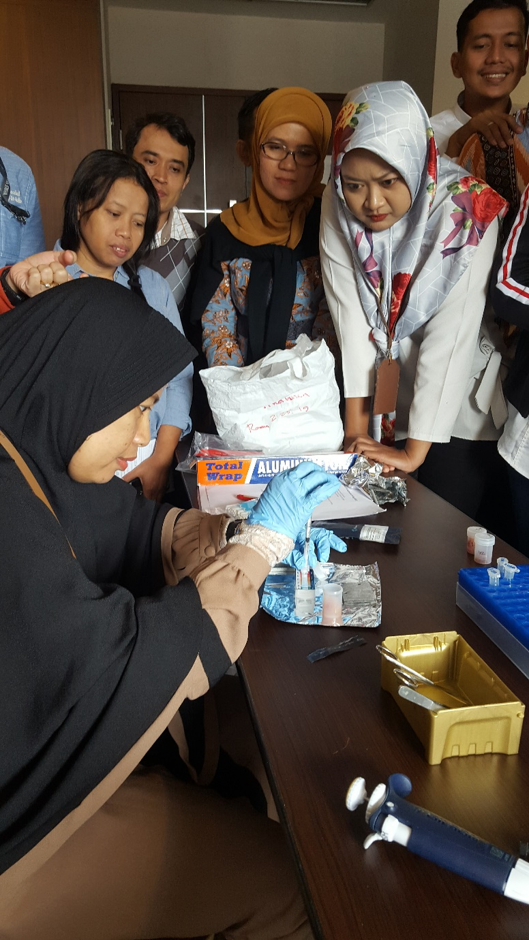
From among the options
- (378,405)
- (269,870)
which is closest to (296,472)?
(269,870)

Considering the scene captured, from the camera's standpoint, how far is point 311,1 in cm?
479

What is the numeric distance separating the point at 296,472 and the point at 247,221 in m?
1.27

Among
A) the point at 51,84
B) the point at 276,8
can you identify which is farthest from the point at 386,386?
the point at 276,8

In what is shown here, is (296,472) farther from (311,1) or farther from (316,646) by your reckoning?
(311,1)

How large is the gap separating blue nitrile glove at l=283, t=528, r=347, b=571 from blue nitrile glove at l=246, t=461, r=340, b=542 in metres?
0.08

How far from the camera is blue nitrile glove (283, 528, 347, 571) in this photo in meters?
1.05

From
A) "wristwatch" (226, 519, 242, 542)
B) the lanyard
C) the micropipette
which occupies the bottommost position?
"wristwatch" (226, 519, 242, 542)

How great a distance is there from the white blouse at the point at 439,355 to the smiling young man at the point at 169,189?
56 centimetres

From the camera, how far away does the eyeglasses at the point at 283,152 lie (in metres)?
1.93

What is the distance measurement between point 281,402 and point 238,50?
4636 mm

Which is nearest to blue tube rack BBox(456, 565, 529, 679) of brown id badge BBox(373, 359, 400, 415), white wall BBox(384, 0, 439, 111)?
brown id badge BBox(373, 359, 400, 415)

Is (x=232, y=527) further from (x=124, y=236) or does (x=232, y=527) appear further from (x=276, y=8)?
(x=276, y=8)

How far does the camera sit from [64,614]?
2.44 ft

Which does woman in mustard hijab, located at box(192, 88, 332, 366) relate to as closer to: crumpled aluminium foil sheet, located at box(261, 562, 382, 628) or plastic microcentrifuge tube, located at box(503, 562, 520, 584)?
crumpled aluminium foil sheet, located at box(261, 562, 382, 628)
